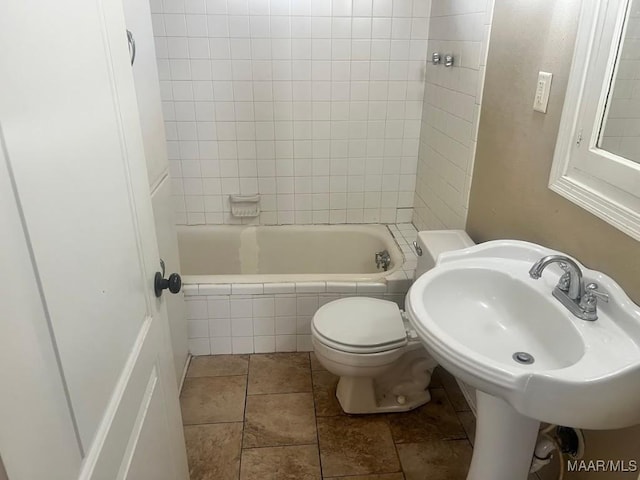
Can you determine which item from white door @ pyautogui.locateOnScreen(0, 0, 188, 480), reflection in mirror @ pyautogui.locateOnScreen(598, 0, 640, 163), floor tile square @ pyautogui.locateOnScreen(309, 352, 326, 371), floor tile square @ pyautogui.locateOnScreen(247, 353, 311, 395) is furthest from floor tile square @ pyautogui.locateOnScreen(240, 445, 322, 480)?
reflection in mirror @ pyautogui.locateOnScreen(598, 0, 640, 163)

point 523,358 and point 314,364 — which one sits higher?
point 523,358

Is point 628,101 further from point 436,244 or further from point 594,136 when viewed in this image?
point 436,244

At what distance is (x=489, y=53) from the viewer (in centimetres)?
178

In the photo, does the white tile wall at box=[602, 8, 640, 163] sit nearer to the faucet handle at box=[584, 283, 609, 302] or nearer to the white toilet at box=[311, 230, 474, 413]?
the faucet handle at box=[584, 283, 609, 302]

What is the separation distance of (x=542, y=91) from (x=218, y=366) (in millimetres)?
1790

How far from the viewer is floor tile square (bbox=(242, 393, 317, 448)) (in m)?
1.82

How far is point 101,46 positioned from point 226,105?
72.8 inches

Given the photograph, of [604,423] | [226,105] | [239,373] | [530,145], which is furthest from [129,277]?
[226,105]

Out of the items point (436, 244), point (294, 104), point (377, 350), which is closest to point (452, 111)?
point (436, 244)

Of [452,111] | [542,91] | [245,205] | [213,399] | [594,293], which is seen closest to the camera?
[594,293]

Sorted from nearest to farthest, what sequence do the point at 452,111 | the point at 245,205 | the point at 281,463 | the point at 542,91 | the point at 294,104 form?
1. the point at 542,91
2. the point at 281,463
3. the point at 452,111
4. the point at 294,104
5. the point at 245,205

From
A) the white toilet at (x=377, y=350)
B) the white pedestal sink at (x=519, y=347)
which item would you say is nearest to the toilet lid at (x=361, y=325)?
the white toilet at (x=377, y=350)

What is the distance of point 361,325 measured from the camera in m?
1.84

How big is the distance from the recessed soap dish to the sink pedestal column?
1858 millimetres
